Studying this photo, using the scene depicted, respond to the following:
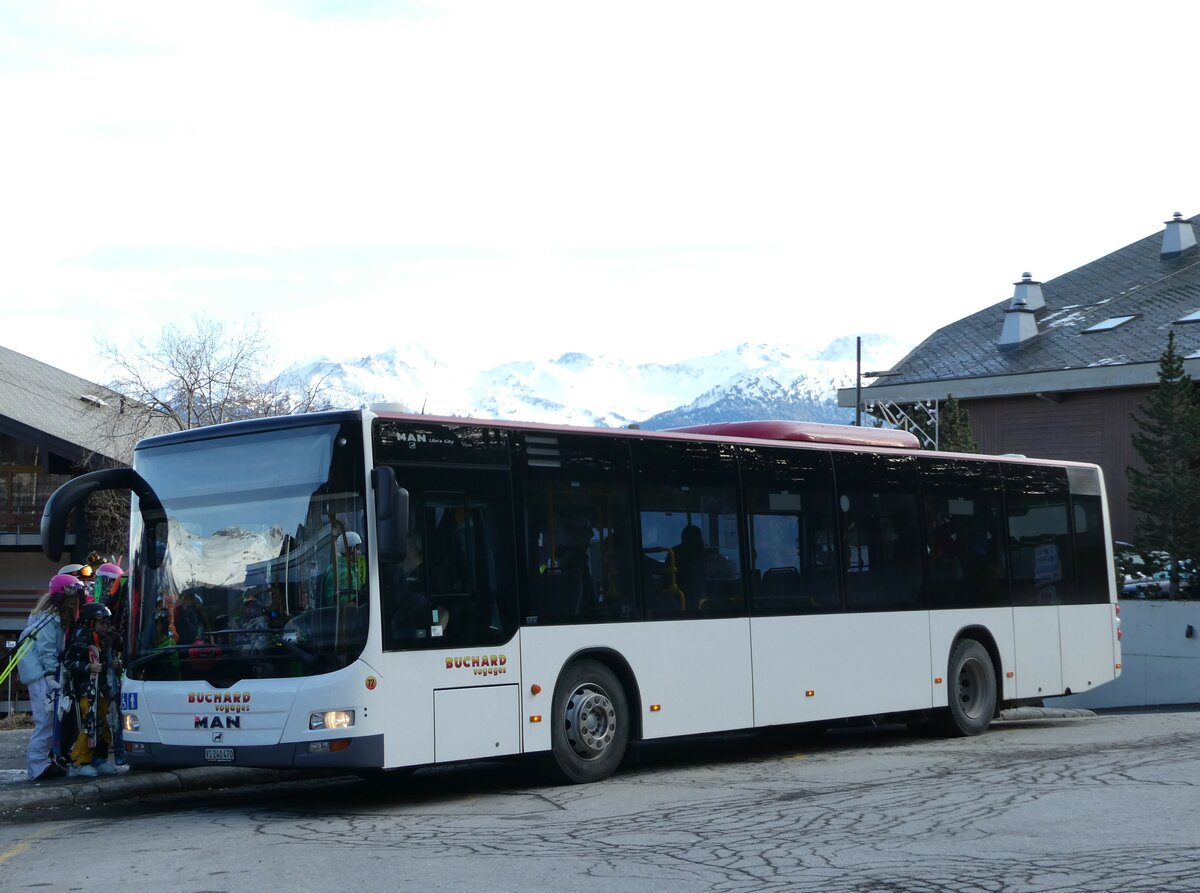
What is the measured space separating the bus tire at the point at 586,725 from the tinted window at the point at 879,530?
327cm

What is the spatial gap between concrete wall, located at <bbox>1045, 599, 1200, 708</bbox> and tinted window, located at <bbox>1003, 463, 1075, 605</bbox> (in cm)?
1038

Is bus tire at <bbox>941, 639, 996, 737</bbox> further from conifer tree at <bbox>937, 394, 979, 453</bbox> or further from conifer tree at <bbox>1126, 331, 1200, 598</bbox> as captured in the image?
conifer tree at <bbox>937, 394, 979, 453</bbox>

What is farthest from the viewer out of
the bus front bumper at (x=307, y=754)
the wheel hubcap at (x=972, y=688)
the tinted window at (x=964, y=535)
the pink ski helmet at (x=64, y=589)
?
the wheel hubcap at (x=972, y=688)

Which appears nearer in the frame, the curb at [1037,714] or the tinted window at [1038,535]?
the tinted window at [1038,535]

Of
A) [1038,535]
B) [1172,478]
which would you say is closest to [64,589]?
[1038,535]

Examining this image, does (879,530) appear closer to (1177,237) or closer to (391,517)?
(391,517)

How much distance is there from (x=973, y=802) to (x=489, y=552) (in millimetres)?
3854

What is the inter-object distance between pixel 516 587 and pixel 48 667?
381cm

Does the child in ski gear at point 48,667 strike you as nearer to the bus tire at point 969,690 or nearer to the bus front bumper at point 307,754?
the bus front bumper at point 307,754

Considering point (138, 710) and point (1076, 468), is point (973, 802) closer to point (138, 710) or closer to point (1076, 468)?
point (138, 710)

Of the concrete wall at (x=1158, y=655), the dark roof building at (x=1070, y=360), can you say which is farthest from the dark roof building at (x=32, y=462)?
the dark roof building at (x=1070, y=360)

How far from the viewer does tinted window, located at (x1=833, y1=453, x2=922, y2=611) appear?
15039 mm

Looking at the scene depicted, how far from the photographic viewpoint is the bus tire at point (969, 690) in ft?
53.1

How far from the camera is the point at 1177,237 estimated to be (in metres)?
43.8
